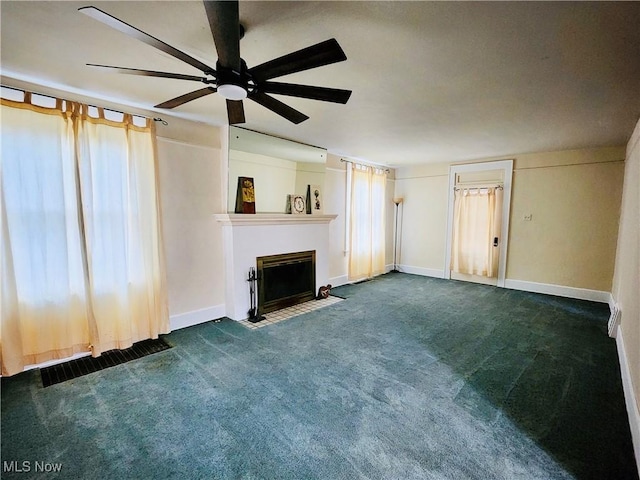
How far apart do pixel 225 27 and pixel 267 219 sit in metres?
2.81

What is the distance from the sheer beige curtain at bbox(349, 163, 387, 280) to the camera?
5.47 meters

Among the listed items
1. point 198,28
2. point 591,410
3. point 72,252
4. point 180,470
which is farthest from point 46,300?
point 591,410

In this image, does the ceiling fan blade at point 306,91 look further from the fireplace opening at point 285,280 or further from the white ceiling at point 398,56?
the fireplace opening at point 285,280

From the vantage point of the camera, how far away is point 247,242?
3742 millimetres

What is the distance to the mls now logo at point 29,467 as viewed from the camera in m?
1.52

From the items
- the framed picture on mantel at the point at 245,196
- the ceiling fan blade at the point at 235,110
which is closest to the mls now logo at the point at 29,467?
the ceiling fan blade at the point at 235,110

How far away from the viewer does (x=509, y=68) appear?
2002mm

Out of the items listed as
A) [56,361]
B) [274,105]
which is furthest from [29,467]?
[274,105]

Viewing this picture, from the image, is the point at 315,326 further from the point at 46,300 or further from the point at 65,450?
the point at 46,300

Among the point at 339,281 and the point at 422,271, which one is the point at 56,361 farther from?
the point at 422,271

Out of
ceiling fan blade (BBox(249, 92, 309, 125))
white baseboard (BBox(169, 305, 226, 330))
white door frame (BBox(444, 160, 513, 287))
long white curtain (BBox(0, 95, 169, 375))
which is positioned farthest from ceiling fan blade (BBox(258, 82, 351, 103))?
white door frame (BBox(444, 160, 513, 287))

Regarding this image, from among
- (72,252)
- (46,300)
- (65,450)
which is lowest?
(65,450)

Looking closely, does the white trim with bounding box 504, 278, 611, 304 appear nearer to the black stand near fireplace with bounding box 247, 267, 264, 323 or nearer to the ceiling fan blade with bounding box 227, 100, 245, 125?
the black stand near fireplace with bounding box 247, 267, 264, 323

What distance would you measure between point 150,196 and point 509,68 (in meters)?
3.41
